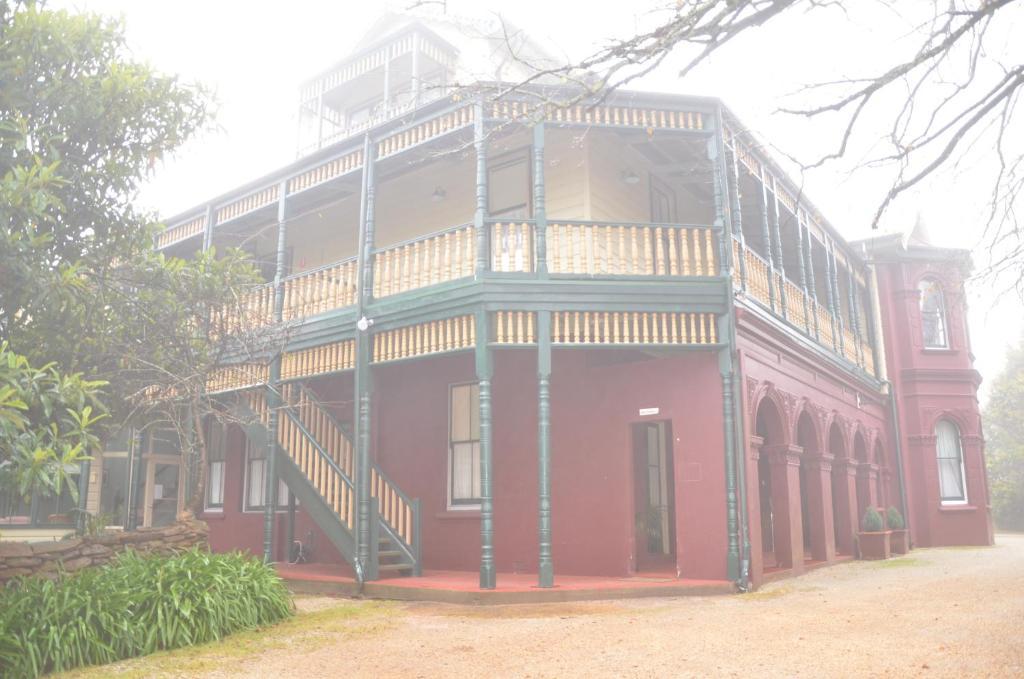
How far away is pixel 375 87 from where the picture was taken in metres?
18.6

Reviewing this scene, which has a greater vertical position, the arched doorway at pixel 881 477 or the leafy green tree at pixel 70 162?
the leafy green tree at pixel 70 162

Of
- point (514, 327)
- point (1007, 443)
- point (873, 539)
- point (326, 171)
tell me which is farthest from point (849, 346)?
point (1007, 443)

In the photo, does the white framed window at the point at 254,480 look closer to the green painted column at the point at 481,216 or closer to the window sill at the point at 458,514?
the window sill at the point at 458,514

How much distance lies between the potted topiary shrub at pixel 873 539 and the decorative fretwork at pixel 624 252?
749cm

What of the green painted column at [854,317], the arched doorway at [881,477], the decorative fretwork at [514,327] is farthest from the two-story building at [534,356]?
the arched doorway at [881,477]

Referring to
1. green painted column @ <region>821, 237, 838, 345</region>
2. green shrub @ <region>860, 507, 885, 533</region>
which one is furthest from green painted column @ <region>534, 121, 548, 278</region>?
green shrub @ <region>860, 507, 885, 533</region>

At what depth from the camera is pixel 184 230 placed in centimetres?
1502

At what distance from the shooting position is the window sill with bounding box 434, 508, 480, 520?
39.8 feet

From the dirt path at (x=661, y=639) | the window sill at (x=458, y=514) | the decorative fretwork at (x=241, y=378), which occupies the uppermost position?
the decorative fretwork at (x=241, y=378)

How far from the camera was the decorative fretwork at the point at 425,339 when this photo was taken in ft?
A: 34.2

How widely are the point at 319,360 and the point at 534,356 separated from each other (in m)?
3.10

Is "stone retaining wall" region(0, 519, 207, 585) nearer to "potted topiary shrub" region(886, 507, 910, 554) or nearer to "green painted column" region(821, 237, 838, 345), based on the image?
"green painted column" region(821, 237, 838, 345)

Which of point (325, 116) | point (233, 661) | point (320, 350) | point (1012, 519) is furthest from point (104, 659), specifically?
point (1012, 519)

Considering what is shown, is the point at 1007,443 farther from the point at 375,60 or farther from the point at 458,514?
the point at 458,514
